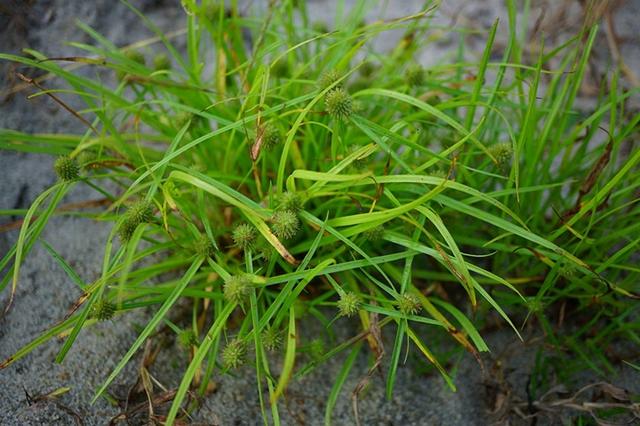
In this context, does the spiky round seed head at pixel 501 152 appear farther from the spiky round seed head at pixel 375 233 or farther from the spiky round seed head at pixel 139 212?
the spiky round seed head at pixel 139 212

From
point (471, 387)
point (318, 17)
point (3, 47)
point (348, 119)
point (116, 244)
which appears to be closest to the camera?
point (348, 119)

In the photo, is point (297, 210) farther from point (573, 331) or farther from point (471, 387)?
point (573, 331)

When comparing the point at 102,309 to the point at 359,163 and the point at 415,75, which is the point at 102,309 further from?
the point at 415,75

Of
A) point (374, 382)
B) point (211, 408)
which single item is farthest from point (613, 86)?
point (211, 408)

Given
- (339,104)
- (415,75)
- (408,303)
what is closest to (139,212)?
(339,104)

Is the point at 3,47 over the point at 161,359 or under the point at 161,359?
over

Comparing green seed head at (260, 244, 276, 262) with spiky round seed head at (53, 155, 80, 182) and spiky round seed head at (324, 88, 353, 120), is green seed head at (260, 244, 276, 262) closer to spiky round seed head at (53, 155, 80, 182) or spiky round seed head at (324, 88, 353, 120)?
spiky round seed head at (324, 88, 353, 120)
